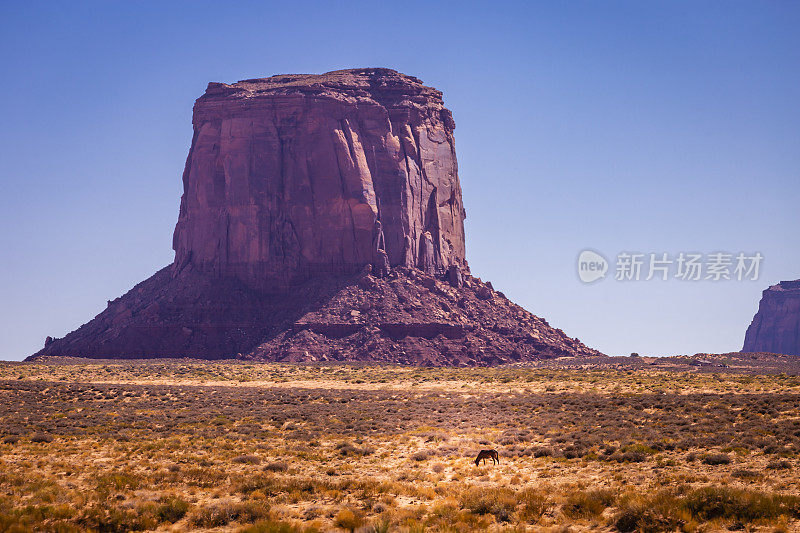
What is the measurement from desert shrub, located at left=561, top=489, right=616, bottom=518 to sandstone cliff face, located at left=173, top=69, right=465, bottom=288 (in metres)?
76.9

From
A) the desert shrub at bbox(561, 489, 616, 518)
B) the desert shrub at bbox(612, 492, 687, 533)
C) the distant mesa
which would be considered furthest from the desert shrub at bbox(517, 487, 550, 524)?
the distant mesa

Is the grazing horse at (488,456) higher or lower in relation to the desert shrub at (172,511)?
higher

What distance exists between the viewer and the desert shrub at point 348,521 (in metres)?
16.2

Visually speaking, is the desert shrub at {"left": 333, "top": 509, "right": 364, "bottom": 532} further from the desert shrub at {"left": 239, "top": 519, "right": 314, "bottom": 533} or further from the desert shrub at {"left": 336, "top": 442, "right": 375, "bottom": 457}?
the desert shrub at {"left": 336, "top": 442, "right": 375, "bottom": 457}

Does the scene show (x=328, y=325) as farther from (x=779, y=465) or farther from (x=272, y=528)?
(x=272, y=528)

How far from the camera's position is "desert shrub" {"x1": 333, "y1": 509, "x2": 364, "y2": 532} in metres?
16.2

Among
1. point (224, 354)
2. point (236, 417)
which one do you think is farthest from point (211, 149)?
point (236, 417)

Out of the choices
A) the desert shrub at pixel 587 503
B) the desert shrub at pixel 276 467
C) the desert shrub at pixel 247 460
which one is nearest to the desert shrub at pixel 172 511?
the desert shrub at pixel 276 467

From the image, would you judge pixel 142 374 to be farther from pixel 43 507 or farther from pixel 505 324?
pixel 43 507

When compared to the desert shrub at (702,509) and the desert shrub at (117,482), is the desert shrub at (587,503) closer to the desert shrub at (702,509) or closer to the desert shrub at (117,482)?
the desert shrub at (702,509)

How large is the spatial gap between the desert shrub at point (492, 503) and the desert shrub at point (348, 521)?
8.81ft

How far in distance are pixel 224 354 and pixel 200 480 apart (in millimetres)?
65874

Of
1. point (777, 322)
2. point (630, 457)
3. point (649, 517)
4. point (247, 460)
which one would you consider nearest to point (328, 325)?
point (247, 460)

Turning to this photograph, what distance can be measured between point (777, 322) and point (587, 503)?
601 feet
